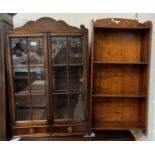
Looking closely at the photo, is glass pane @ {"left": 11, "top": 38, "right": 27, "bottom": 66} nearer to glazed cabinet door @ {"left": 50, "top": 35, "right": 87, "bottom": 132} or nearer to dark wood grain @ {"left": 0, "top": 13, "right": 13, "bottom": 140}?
dark wood grain @ {"left": 0, "top": 13, "right": 13, "bottom": 140}

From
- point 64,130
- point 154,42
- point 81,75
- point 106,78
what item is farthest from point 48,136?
point 154,42

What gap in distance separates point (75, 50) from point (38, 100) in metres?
0.68

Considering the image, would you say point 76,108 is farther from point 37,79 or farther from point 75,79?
point 37,79

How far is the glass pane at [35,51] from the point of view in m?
1.81

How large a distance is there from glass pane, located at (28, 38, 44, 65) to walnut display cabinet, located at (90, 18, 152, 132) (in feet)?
1.85

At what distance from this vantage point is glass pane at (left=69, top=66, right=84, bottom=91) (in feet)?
6.25

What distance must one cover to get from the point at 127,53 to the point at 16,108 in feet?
4.58

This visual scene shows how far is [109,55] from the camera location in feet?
6.66

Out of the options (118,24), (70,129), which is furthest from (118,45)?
(70,129)

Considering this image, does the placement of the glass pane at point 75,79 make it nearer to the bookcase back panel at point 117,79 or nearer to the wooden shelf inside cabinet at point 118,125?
the bookcase back panel at point 117,79
